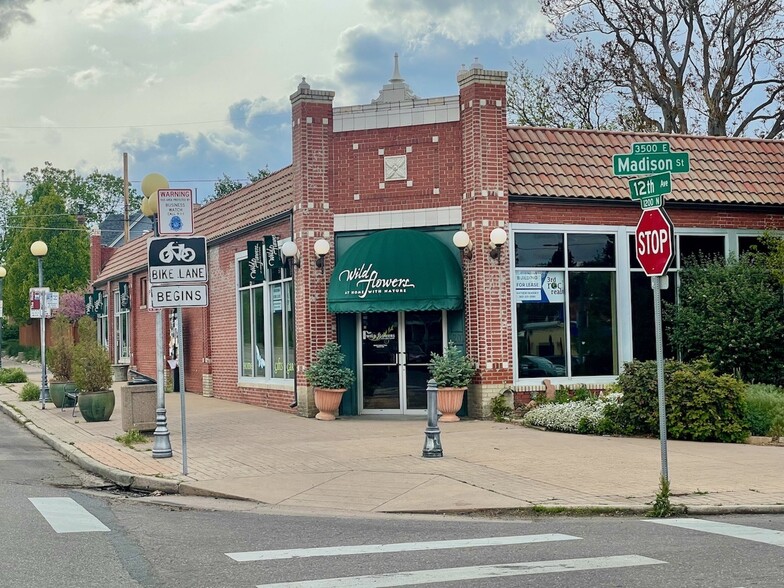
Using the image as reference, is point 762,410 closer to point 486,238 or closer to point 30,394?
point 486,238

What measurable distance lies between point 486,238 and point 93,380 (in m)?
8.15

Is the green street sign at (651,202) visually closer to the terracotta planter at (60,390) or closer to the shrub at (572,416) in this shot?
the shrub at (572,416)

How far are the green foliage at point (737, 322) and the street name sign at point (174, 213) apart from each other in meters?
9.76

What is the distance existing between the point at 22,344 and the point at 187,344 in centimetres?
3752

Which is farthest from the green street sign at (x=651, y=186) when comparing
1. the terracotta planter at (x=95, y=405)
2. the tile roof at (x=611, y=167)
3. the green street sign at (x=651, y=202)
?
the terracotta planter at (x=95, y=405)

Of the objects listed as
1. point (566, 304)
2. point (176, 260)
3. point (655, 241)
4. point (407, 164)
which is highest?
point (407, 164)

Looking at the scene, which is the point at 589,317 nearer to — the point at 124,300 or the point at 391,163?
the point at 391,163

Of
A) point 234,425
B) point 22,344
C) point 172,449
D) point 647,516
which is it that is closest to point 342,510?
point 647,516

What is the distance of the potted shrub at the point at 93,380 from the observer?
1872 cm

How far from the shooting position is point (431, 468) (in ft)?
39.6

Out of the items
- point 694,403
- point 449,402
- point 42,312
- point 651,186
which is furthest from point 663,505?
point 42,312

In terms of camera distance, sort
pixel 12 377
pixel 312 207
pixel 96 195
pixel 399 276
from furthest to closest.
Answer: pixel 96 195
pixel 12 377
pixel 312 207
pixel 399 276

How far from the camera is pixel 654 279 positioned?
9.59 m

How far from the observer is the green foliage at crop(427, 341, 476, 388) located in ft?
56.4
